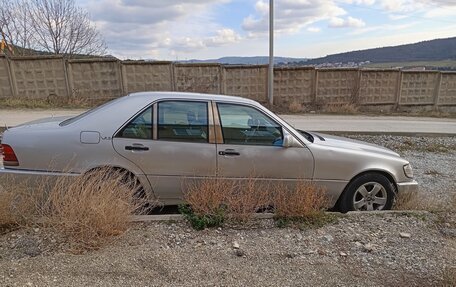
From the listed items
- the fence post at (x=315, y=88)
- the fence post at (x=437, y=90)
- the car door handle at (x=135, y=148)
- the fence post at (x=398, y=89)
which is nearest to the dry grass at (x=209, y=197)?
the car door handle at (x=135, y=148)

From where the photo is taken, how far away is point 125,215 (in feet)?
10.5

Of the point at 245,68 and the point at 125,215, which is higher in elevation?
the point at 245,68

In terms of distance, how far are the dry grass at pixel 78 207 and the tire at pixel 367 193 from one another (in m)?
2.65

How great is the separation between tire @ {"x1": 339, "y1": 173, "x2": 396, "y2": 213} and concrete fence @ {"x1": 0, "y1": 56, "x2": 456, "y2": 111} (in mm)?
13405

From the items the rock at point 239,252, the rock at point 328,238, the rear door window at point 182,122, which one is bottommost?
the rock at point 328,238

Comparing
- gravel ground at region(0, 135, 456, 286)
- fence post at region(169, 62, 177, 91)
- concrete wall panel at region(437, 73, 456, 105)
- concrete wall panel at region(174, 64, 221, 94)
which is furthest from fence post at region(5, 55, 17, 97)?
concrete wall panel at region(437, 73, 456, 105)

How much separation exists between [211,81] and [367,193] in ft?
44.7

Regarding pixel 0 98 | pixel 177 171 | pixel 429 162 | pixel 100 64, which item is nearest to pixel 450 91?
pixel 429 162

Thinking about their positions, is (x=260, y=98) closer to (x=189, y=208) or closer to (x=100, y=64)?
(x=100, y=64)

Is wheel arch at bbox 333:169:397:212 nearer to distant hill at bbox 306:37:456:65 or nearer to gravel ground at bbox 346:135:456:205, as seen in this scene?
gravel ground at bbox 346:135:456:205

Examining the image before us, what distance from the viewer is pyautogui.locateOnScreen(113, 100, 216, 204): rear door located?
151 inches

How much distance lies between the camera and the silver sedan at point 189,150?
371 centimetres

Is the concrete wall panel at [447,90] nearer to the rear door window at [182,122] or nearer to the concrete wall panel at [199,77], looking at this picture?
the concrete wall panel at [199,77]

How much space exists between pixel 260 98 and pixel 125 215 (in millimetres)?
14819
